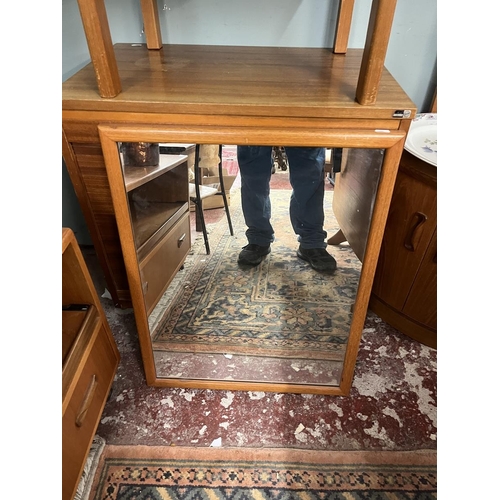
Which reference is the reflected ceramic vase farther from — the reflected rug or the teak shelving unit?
the reflected rug

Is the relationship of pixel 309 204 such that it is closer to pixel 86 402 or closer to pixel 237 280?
pixel 237 280

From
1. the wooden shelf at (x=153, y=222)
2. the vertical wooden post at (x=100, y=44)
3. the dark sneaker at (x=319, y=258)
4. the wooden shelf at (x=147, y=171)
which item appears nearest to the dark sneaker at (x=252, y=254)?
the dark sneaker at (x=319, y=258)

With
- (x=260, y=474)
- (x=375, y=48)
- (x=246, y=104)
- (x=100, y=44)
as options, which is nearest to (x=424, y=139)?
(x=375, y=48)

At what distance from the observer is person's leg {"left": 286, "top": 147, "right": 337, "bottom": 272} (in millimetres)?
800

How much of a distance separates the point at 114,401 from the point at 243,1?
1.20m

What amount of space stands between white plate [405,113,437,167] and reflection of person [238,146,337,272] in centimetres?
30

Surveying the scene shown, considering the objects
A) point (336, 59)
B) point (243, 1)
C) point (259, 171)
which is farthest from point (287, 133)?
point (243, 1)

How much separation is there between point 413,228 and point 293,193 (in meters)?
0.41

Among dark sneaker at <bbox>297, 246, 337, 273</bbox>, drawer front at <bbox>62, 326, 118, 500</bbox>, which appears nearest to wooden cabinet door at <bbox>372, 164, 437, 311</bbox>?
dark sneaker at <bbox>297, 246, 337, 273</bbox>

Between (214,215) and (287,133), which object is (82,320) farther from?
(287,133)

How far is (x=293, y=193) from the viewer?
0.90m

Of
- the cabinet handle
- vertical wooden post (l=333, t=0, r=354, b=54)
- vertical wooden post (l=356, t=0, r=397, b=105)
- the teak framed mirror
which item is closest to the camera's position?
vertical wooden post (l=356, t=0, r=397, b=105)

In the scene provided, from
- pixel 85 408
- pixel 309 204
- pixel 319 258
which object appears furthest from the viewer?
pixel 319 258

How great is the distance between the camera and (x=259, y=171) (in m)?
0.85
